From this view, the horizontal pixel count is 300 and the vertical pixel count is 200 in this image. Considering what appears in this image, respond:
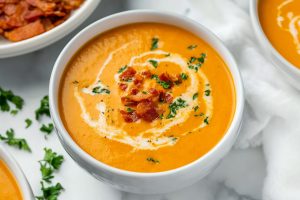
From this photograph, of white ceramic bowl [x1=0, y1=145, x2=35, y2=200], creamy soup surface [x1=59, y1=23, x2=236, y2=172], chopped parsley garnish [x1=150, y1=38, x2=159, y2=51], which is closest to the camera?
white ceramic bowl [x1=0, y1=145, x2=35, y2=200]

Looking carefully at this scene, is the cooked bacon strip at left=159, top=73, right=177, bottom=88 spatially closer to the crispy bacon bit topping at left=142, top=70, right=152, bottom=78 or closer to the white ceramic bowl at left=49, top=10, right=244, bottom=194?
the crispy bacon bit topping at left=142, top=70, right=152, bottom=78

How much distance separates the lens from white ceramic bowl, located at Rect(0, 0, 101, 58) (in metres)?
2.93

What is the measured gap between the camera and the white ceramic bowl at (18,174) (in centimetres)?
231

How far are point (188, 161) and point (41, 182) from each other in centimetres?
68

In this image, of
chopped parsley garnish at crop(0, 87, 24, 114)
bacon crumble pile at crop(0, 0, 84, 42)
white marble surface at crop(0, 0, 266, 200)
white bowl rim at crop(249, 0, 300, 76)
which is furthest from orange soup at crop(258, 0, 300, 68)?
chopped parsley garnish at crop(0, 87, 24, 114)

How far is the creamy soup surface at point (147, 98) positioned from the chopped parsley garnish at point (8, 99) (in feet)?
1.19

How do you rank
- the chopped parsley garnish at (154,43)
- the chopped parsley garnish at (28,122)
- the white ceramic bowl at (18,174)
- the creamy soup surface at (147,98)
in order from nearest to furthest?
the white ceramic bowl at (18,174), the creamy soup surface at (147,98), the chopped parsley garnish at (154,43), the chopped parsley garnish at (28,122)

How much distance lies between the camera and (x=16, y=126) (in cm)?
289

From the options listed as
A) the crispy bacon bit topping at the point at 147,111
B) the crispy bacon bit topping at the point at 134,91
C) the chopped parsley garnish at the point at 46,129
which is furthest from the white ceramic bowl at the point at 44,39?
the crispy bacon bit topping at the point at 147,111

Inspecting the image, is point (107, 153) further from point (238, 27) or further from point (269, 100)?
point (238, 27)

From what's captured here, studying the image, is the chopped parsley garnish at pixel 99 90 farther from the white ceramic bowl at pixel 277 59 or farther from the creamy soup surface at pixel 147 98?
the white ceramic bowl at pixel 277 59

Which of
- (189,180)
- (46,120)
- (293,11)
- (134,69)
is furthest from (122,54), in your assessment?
(293,11)

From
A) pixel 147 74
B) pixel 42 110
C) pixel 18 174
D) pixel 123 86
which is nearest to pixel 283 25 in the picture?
pixel 147 74

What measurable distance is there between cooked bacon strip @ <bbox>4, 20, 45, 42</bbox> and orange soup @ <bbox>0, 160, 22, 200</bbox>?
810 millimetres
